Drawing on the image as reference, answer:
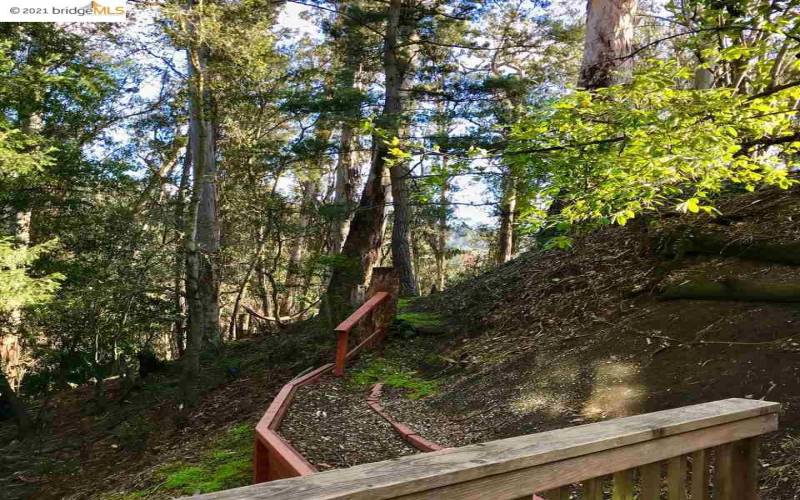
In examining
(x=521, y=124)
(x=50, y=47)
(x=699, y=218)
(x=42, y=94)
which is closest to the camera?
(x=521, y=124)

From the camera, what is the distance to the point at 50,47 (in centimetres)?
1122

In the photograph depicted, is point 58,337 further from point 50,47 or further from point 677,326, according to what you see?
point 677,326

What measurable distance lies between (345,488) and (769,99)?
4095mm

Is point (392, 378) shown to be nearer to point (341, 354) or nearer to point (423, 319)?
point (341, 354)

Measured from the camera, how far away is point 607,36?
352 inches

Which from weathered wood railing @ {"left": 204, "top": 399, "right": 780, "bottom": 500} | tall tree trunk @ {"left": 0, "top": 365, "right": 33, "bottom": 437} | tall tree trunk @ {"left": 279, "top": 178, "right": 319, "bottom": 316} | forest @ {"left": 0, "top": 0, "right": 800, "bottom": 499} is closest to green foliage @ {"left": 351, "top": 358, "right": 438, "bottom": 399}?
forest @ {"left": 0, "top": 0, "right": 800, "bottom": 499}

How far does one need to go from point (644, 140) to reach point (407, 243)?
10.3 meters

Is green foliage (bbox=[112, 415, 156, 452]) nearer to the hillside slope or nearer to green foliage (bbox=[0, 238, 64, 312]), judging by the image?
green foliage (bbox=[0, 238, 64, 312])

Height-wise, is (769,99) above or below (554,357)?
above

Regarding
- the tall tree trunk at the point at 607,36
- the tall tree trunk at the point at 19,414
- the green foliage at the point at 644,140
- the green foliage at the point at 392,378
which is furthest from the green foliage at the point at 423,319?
the tall tree trunk at the point at 19,414

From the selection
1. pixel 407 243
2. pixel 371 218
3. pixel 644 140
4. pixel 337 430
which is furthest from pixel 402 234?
pixel 644 140

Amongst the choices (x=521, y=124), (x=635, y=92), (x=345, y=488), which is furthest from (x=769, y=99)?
(x=345, y=488)

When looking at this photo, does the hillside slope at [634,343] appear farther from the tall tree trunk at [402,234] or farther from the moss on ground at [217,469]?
the tall tree trunk at [402,234]

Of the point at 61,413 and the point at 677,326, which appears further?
the point at 61,413
